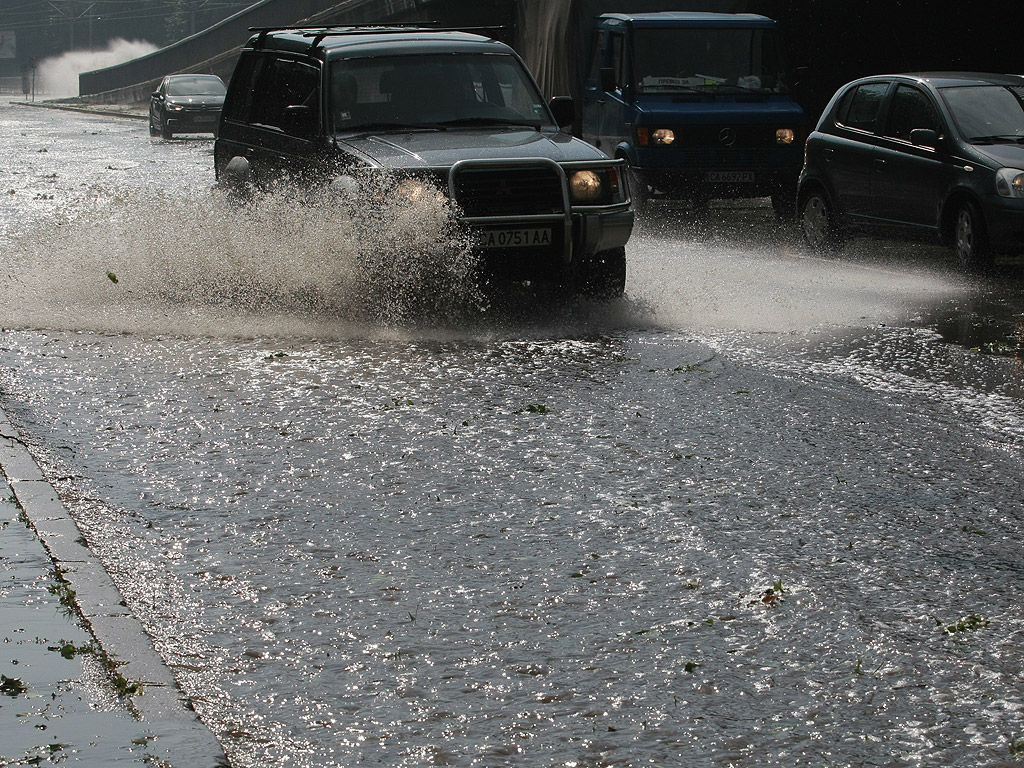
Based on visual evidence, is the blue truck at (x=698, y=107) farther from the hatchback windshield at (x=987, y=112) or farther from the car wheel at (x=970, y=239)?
the car wheel at (x=970, y=239)

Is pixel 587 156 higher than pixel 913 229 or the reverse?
higher

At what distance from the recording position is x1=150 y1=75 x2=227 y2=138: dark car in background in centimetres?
4016

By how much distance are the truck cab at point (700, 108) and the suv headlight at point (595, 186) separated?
7197mm

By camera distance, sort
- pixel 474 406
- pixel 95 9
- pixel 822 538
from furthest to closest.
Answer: pixel 95 9 < pixel 474 406 < pixel 822 538

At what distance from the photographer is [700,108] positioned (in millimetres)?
18141

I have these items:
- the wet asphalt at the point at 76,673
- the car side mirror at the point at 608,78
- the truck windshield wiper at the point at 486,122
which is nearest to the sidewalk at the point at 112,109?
the car side mirror at the point at 608,78

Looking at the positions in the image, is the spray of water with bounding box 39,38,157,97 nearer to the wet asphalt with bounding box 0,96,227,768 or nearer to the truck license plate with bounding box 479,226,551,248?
the truck license plate with bounding box 479,226,551,248

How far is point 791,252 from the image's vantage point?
50.4ft

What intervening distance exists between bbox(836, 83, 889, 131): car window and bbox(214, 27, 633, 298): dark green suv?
14.1ft

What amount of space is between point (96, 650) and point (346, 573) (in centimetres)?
111

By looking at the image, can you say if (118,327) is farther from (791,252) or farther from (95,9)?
(95,9)

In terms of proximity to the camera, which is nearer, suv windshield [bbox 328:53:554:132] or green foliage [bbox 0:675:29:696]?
green foliage [bbox 0:675:29:696]

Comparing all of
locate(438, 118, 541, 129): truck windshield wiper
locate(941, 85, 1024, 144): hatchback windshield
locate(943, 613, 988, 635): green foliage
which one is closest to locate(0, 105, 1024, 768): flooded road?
locate(943, 613, 988, 635): green foliage

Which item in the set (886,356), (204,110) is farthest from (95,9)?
(886,356)
